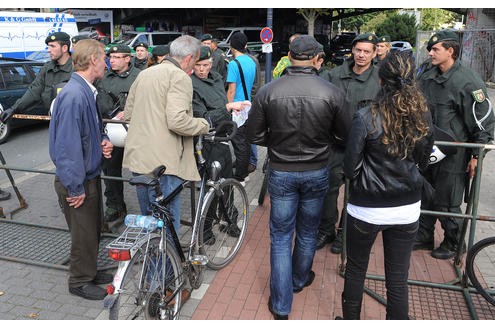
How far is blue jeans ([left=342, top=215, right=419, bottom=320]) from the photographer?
2.58m

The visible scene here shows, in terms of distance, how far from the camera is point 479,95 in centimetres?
365

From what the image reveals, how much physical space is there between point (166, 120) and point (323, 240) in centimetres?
200

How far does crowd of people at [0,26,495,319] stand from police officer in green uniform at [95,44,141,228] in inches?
26.5

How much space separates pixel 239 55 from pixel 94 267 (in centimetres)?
346

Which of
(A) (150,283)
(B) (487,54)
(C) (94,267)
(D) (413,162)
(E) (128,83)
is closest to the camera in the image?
(D) (413,162)

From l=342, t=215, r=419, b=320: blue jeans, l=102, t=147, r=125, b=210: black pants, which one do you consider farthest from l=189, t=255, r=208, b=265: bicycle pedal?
l=102, t=147, r=125, b=210: black pants

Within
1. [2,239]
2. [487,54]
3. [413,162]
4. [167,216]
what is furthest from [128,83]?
[487,54]

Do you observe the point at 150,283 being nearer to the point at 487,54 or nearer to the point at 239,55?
the point at 239,55

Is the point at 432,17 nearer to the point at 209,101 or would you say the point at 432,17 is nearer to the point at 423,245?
the point at 423,245

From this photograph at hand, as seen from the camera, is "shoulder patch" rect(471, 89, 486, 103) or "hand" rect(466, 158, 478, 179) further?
"hand" rect(466, 158, 478, 179)

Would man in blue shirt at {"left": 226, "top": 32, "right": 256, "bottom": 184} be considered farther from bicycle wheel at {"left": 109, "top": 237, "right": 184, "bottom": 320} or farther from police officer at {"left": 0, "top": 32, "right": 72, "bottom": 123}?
bicycle wheel at {"left": 109, "top": 237, "right": 184, "bottom": 320}

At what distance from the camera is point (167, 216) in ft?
9.36

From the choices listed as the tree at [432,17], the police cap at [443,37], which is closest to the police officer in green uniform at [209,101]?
the police cap at [443,37]

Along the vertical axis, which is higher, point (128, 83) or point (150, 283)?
point (128, 83)
